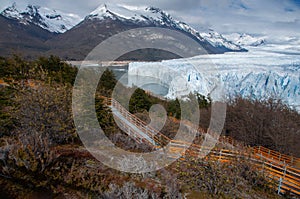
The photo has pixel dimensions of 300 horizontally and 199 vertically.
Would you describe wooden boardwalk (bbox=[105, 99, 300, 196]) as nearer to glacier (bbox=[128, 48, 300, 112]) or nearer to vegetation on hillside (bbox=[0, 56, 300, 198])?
vegetation on hillside (bbox=[0, 56, 300, 198])

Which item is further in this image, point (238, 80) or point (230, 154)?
point (238, 80)

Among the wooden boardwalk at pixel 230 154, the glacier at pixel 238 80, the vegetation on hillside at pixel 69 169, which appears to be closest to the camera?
the vegetation on hillside at pixel 69 169

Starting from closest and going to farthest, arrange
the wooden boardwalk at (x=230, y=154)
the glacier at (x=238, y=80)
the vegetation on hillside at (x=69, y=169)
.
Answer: the vegetation on hillside at (x=69, y=169), the wooden boardwalk at (x=230, y=154), the glacier at (x=238, y=80)

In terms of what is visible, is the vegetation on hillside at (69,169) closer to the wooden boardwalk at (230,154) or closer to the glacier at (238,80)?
the wooden boardwalk at (230,154)

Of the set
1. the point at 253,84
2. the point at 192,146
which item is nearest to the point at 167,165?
the point at 192,146

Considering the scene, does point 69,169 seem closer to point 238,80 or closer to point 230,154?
point 230,154

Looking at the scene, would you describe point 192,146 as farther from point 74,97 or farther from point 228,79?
point 228,79

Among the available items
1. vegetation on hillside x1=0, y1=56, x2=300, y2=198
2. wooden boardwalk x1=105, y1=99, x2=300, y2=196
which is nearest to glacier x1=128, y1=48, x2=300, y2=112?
wooden boardwalk x1=105, y1=99, x2=300, y2=196

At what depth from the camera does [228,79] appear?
26500 mm

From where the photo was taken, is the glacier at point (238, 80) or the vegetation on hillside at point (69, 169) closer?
the vegetation on hillside at point (69, 169)

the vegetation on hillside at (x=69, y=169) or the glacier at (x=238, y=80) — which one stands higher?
the glacier at (x=238, y=80)

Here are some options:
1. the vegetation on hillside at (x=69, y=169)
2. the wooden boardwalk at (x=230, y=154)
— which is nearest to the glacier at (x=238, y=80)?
the wooden boardwalk at (x=230, y=154)

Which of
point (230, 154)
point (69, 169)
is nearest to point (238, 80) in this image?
point (230, 154)

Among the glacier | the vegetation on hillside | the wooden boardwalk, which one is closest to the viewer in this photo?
the vegetation on hillside
